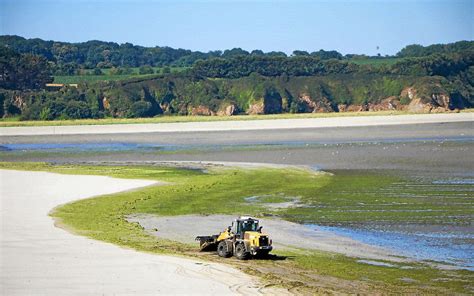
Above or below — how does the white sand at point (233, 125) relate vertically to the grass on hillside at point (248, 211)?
above

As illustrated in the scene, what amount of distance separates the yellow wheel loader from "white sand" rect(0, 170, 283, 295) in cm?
137

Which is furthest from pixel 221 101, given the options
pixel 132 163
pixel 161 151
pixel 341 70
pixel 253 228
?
pixel 253 228

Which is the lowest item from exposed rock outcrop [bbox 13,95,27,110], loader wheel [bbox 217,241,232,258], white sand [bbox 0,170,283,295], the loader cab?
white sand [bbox 0,170,283,295]

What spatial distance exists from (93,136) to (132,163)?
2526 centimetres

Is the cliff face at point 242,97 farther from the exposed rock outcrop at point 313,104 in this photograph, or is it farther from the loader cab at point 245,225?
the loader cab at point 245,225

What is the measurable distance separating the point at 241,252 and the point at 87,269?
4644mm

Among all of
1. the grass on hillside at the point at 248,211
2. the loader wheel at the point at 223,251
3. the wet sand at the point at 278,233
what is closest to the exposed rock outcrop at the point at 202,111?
the grass on hillside at the point at 248,211

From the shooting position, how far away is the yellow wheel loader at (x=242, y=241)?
28.6m

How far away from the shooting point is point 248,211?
39.7 m

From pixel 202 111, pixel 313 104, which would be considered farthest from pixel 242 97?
pixel 313 104

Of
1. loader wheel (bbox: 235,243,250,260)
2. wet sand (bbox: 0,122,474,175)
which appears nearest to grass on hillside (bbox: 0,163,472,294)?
loader wheel (bbox: 235,243,250,260)

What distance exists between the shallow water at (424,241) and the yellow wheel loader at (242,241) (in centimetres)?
441

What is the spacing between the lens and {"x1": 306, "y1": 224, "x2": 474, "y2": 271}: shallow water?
1157 inches

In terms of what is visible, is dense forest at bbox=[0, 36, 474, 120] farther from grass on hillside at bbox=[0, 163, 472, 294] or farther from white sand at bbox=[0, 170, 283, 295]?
white sand at bbox=[0, 170, 283, 295]
